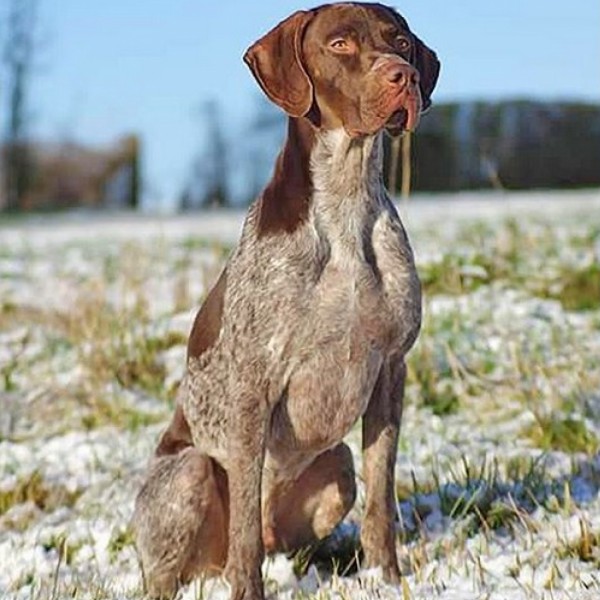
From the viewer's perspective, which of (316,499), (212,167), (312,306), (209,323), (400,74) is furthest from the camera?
(212,167)

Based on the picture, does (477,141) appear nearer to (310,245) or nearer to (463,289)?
(463,289)

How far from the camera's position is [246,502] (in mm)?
4109

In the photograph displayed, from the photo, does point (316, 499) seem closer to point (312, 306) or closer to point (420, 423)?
point (312, 306)

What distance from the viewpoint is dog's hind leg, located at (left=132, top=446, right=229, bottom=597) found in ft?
14.3

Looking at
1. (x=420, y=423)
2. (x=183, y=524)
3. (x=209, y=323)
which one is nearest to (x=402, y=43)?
(x=209, y=323)

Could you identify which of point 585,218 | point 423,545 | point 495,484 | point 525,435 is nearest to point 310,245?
point 423,545

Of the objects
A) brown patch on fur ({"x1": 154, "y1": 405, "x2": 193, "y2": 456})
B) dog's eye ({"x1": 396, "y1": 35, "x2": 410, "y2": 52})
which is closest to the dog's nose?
dog's eye ({"x1": 396, "y1": 35, "x2": 410, "y2": 52})

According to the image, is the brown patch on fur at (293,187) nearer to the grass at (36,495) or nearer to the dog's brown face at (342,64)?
the dog's brown face at (342,64)

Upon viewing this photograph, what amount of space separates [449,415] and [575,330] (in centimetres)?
135

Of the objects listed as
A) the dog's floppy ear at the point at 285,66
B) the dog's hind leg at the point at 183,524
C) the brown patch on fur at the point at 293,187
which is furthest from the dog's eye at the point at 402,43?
the dog's hind leg at the point at 183,524

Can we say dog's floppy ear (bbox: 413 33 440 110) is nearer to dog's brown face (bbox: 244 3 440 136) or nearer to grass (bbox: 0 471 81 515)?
dog's brown face (bbox: 244 3 440 136)

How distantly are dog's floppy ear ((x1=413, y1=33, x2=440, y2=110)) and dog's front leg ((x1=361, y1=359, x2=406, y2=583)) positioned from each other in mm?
801

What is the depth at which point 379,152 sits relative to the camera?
412cm

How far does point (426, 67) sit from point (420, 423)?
2524 millimetres
